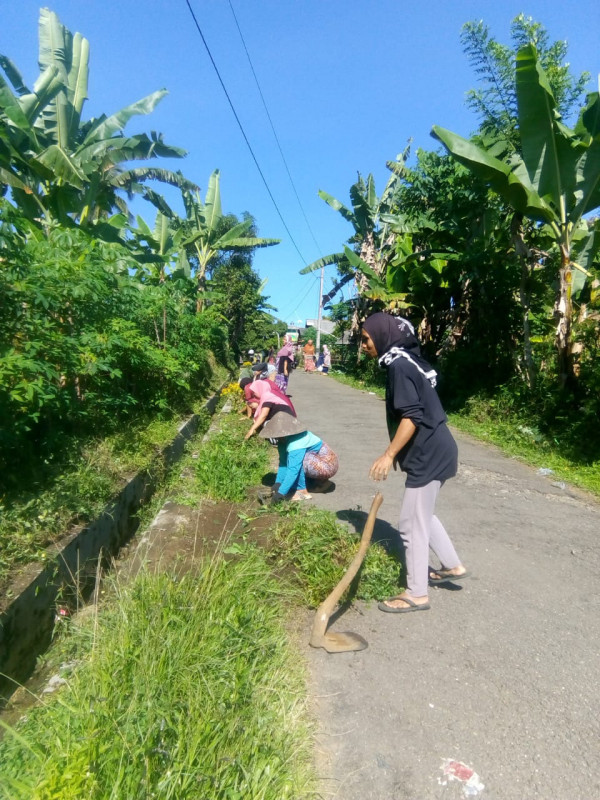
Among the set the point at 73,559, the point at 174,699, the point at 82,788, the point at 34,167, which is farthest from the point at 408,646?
the point at 34,167

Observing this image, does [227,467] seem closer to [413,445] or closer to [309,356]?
[413,445]

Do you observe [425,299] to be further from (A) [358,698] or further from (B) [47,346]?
(A) [358,698]

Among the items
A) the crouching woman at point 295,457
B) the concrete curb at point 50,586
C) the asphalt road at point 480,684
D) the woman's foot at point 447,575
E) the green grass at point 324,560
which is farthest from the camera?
the crouching woman at point 295,457

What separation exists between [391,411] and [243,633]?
5.47 ft

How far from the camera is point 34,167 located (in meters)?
9.89

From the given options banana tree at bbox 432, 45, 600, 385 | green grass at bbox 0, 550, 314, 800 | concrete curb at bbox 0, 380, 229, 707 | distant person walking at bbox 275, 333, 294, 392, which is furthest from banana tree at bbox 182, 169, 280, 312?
green grass at bbox 0, 550, 314, 800

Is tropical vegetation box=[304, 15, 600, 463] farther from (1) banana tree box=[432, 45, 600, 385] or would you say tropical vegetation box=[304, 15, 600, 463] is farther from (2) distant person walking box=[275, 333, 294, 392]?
(2) distant person walking box=[275, 333, 294, 392]

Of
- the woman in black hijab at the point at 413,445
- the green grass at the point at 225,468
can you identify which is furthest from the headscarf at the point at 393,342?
the green grass at the point at 225,468

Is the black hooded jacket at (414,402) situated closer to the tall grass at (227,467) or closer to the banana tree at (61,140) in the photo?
the tall grass at (227,467)

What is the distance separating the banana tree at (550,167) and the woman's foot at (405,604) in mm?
6419

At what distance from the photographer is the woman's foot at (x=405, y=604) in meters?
3.62

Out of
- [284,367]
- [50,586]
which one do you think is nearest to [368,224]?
[284,367]

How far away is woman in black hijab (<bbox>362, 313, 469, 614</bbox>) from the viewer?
11.5 feet

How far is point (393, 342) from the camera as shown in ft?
12.0
